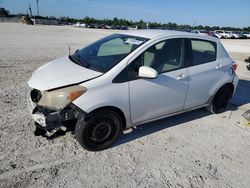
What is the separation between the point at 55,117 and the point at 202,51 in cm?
304

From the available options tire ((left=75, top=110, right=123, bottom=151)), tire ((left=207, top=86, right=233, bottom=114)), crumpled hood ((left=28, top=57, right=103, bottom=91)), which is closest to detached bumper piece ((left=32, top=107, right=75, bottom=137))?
tire ((left=75, top=110, right=123, bottom=151))

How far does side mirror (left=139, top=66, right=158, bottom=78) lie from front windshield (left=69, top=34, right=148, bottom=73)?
0.37 meters

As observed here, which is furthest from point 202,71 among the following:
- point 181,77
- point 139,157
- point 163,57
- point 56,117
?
point 56,117

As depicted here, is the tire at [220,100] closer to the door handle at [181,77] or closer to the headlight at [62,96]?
the door handle at [181,77]

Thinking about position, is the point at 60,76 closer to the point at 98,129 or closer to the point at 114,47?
the point at 98,129

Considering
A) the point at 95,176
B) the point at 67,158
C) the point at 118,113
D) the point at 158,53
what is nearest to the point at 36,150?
the point at 67,158

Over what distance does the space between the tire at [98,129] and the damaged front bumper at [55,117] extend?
14 cm

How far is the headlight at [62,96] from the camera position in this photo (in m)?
3.32

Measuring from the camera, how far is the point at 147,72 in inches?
143

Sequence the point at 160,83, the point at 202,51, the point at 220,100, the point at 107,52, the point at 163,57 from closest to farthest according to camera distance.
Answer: the point at 160,83, the point at 163,57, the point at 107,52, the point at 202,51, the point at 220,100

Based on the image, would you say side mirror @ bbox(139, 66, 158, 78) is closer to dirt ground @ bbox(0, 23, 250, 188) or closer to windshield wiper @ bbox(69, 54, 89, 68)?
windshield wiper @ bbox(69, 54, 89, 68)

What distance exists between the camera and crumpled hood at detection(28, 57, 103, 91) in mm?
3426

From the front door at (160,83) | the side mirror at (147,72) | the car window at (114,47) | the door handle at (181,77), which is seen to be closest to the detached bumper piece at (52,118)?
the front door at (160,83)

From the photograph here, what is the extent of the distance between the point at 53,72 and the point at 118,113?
3.85 feet
